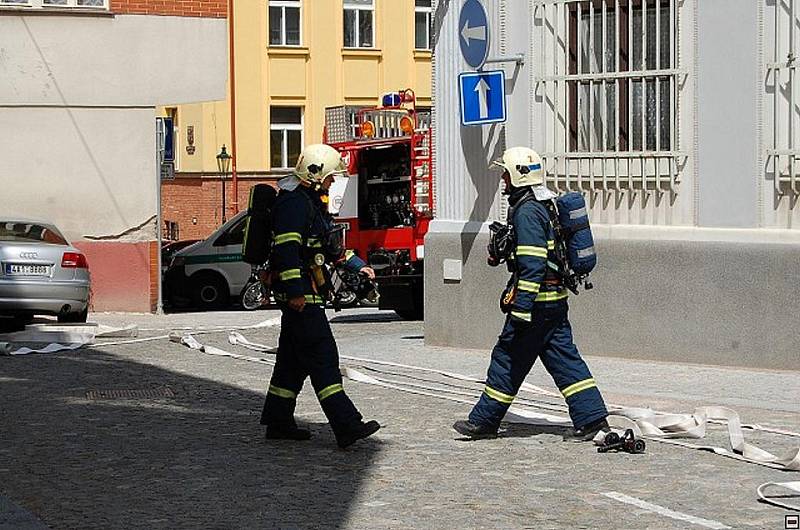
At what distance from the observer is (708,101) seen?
14.3 meters

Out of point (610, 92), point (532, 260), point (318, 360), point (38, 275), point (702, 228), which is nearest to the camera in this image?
point (532, 260)

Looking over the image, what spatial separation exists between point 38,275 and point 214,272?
9986 millimetres

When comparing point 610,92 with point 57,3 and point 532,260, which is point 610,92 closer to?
point 532,260

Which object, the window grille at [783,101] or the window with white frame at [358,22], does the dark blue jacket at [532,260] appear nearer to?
the window grille at [783,101]

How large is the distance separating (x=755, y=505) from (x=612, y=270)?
735 cm

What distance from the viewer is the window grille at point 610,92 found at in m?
14.7

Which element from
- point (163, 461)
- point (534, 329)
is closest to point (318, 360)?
point (163, 461)

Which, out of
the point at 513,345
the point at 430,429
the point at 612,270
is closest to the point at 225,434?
the point at 430,429

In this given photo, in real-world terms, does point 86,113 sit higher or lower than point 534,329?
higher

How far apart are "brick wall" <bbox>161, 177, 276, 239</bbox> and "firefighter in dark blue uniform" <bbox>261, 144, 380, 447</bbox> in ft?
111

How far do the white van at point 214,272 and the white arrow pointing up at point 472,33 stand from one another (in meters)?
13.3

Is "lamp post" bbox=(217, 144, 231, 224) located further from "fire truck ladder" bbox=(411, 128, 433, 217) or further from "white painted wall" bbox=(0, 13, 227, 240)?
"fire truck ladder" bbox=(411, 128, 433, 217)

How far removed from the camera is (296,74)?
143ft

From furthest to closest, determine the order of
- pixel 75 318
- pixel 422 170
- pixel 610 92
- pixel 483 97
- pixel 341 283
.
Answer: pixel 422 170 < pixel 75 318 < pixel 483 97 < pixel 610 92 < pixel 341 283
